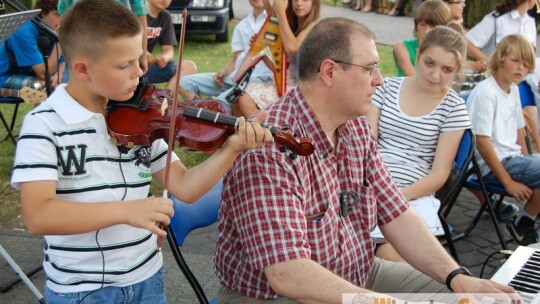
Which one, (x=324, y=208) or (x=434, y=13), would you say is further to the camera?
(x=434, y=13)

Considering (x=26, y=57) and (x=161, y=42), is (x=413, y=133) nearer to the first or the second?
(x=161, y=42)

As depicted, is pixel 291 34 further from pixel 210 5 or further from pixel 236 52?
pixel 210 5

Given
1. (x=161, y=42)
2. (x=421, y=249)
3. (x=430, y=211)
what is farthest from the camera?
(x=161, y=42)

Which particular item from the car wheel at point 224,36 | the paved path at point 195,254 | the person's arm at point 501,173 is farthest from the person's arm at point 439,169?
the car wheel at point 224,36

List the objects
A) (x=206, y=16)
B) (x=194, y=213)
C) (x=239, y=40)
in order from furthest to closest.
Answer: (x=206, y=16) < (x=239, y=40) < (x=194, y=213)

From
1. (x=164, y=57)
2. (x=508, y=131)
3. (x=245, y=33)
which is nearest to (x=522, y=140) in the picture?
(x=508, y=131)

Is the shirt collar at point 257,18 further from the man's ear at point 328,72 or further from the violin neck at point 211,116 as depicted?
the violin neck at point 211,116

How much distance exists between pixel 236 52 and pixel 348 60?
3643 millimetres

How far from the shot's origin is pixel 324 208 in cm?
214

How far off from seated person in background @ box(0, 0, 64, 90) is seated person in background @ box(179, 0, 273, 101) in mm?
1181

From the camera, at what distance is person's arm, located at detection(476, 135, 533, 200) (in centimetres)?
396

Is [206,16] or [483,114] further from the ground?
[483,114]

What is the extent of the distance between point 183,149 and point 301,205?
3.96 meters

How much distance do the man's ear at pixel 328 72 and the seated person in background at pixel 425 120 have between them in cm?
140
